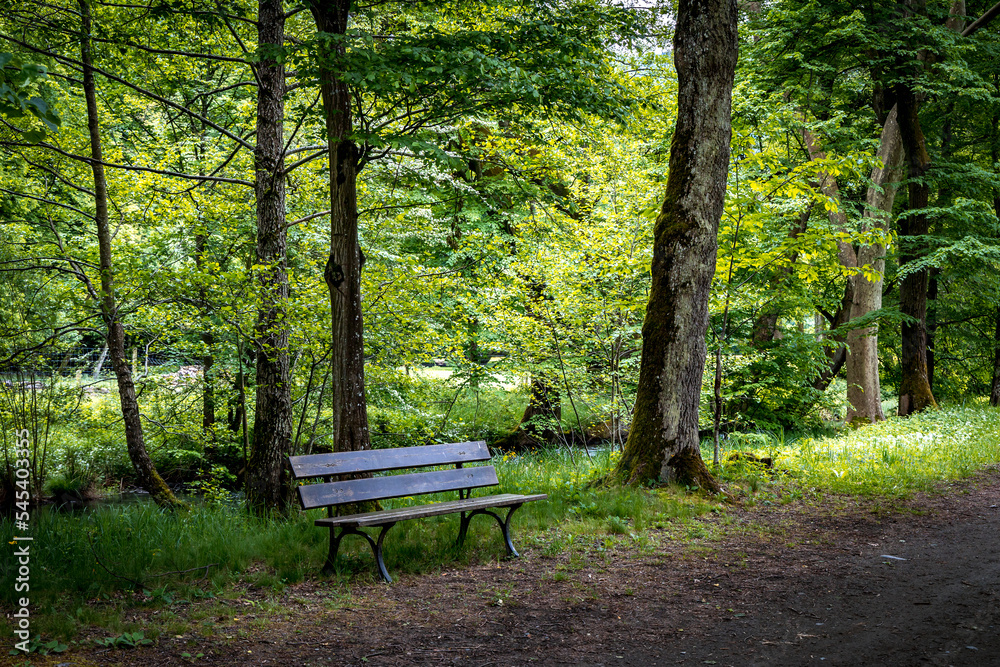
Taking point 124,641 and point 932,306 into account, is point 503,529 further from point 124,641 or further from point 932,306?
point 932,306

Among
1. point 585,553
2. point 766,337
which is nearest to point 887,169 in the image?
point 766,337

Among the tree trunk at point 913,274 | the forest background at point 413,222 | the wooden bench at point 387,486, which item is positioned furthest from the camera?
the tree trunk at point 913,274

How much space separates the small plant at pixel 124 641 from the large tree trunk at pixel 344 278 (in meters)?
2.77

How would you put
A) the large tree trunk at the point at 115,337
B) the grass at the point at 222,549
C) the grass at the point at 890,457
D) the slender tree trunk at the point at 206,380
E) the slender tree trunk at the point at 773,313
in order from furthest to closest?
the slender tree trunk at the point at 773,313 < the slender tree trunk at the point at 206,380 < the large tree trunk at the point at 115,337 < the grass at the point at 890,457 < the grass at the point at 222,549

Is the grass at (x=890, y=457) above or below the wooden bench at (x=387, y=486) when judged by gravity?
below

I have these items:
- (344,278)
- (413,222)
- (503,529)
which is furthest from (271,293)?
(413,222)

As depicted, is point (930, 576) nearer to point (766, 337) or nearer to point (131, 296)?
point (131, 296)

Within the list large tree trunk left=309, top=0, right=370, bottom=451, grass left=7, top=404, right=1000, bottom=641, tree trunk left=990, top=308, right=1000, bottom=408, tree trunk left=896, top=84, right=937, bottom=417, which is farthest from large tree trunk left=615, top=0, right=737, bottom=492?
tree trunk left=990, top=308, right=1000, bottom=408

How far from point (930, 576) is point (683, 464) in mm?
2582

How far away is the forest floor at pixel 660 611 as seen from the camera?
11.7ft

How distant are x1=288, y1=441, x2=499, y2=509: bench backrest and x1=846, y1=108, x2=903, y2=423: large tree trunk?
10.5m

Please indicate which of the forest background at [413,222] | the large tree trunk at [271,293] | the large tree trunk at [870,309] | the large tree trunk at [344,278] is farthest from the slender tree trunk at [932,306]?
the large tree trunk at [271,293]

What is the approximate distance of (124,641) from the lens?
141 inches

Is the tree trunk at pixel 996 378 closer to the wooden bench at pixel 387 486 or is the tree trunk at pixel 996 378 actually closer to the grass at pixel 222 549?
the grass at pixel 222 549
